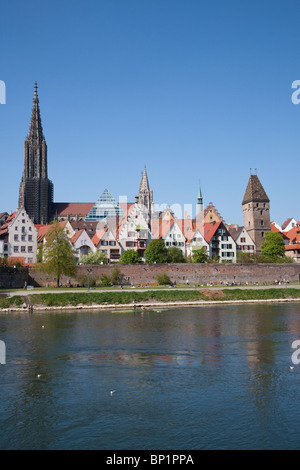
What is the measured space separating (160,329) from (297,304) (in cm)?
2670

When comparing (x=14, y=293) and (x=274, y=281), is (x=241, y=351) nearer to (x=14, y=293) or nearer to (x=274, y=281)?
(x=14, y=293)

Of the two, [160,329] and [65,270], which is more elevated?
[65,270]

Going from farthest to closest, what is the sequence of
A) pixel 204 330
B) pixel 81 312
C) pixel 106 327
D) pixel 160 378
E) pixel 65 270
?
pixel 65 270, pixel 81 312, pixel 106 327, pixel 204 330, pixel 160 378

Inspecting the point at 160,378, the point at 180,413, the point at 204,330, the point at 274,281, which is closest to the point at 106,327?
the point at 204,330

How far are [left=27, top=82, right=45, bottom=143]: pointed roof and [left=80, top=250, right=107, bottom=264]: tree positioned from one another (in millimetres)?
82895

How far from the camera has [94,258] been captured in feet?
271

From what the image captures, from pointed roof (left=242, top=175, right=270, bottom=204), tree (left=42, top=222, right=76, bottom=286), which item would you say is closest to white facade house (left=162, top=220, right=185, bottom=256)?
pointed roof (left=242, top=175, right=270, bottom=204)

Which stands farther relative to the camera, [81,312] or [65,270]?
[65,270]

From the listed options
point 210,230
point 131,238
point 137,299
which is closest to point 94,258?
point 131,238

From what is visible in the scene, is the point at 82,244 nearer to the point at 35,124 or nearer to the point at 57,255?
the point at 57,255

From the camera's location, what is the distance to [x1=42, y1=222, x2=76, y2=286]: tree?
69000 mm

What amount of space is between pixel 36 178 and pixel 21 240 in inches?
2636

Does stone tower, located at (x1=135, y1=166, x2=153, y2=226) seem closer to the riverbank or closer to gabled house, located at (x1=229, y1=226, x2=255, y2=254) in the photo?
gabled house, located at (x1=229, y1=226, x2=255, y2=254)

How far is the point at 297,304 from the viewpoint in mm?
60156
